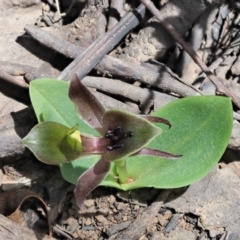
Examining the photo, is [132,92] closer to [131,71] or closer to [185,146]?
[131,71]

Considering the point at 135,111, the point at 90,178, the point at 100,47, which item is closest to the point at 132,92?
the point at 135,111

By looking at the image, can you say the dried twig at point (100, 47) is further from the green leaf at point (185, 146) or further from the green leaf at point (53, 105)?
the green leaf at point (185, 146)

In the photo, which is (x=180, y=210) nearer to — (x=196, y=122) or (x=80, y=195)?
(x=196, y=122)

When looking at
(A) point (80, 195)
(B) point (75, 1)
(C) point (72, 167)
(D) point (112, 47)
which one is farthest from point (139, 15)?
(A) point (80, 195)

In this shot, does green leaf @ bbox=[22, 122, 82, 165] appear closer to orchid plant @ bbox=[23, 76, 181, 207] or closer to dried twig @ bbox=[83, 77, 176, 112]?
orchid plant @ bbox=[23, 76, 181, 207]

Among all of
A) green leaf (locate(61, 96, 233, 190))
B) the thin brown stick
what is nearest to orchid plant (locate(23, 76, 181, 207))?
green leaf (locate(61, 96, 233, 190))

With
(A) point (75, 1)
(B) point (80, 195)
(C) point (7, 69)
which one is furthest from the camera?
(A) point (75, 1)
